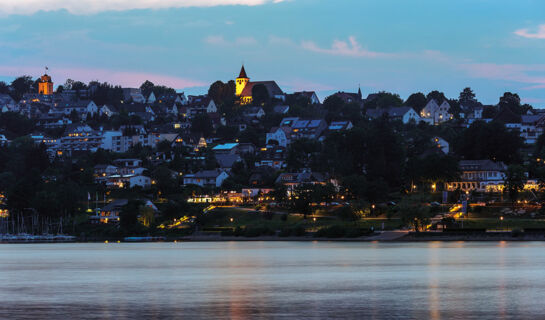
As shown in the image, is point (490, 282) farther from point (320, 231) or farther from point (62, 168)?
point (62, 168)

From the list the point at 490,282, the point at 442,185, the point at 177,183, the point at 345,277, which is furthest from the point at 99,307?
the point at 177,183

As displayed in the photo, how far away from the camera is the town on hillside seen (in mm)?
106500

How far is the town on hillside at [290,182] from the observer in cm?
10650

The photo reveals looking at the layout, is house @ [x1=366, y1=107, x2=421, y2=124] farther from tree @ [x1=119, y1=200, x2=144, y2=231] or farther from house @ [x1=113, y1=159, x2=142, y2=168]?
tree @ [x1=119, y1=200, x2=144, y2=231]

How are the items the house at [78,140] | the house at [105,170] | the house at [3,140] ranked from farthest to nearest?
the house at [78,140] < the house at [3,140] < the house at [105,170]

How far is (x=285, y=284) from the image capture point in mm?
54906

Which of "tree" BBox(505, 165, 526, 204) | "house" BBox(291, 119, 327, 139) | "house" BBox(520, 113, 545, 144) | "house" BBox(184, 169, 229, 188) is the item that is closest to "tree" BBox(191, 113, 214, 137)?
"house" BBox(291, 119, 327, 139)

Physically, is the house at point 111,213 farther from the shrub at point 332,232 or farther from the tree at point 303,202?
the shrub at point 332,232

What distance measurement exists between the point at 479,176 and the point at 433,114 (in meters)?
67.7

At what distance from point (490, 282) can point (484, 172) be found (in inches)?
2792

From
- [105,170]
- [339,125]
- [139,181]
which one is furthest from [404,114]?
[105,170]

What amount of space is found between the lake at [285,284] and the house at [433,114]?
98.7 meters

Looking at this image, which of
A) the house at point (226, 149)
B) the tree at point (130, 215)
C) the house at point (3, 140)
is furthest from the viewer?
the house at point (3, 140)

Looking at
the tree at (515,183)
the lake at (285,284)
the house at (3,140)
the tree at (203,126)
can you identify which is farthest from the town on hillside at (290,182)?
the lake at (285,284)
